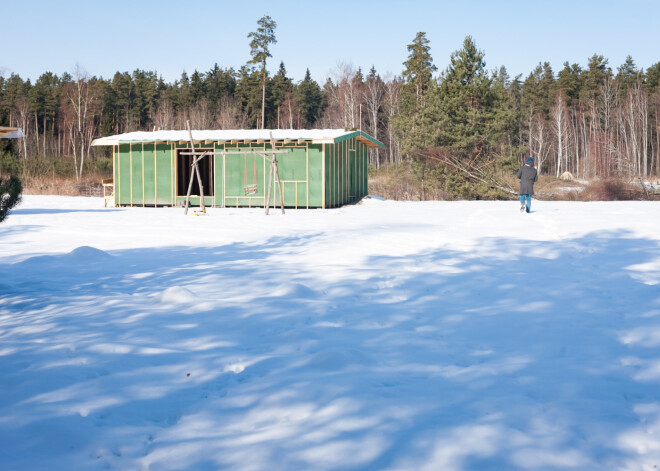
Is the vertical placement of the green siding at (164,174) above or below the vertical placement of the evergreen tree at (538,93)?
below

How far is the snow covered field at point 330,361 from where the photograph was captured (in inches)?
120

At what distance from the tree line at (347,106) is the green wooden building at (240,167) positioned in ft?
47.3

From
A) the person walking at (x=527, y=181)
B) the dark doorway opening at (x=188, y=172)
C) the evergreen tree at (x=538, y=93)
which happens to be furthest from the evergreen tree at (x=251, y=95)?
the person walking at (x=527, y=181)

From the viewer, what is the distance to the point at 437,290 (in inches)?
271

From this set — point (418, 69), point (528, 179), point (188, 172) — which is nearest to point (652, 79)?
point (418, 69)

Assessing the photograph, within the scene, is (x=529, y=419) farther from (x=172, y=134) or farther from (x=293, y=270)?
(x=172, y=134)

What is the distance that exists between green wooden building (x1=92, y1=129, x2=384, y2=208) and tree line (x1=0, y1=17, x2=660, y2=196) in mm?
14424

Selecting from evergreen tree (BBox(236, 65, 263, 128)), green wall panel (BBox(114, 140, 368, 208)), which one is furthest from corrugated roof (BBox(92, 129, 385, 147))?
evergreen tree (BBox(236, 65, 263, 128))

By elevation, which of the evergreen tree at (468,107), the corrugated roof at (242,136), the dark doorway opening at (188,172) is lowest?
the dark doorway opening at (188,172)

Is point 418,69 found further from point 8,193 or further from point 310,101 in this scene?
point 8,193

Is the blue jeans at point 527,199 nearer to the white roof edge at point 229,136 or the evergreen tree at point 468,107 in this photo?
the white roof edge at point 229,136

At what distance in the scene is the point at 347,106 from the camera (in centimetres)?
5119

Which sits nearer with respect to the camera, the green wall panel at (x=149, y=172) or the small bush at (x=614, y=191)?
the green wall panel at (x=149, y=172)

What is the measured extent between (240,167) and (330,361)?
17.3 m
